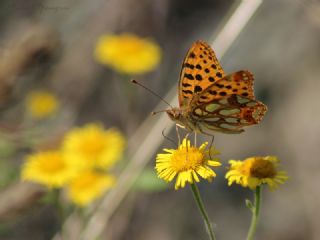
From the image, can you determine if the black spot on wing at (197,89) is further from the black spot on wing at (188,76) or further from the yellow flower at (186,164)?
the yellow flower at (186,164)

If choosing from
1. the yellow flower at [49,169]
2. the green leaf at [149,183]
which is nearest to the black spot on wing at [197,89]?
the green leaf at [149,183]

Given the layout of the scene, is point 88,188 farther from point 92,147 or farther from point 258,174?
point 258,174

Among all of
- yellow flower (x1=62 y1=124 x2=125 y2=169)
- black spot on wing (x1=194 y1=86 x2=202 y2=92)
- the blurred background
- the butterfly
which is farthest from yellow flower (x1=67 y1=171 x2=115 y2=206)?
black spot on wing (x1=194 y1=86 x2=202 y2=92)

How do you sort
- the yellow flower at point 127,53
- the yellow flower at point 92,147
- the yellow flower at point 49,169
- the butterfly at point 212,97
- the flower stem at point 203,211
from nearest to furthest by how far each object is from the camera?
the flower stem at point 203,211 → the butterfly at point 212,97 → the yellow flower at point 49,169 → the yellow flower at point 92,147 → the yellow flower at point 127,53

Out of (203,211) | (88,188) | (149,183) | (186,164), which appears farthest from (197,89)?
(88,188)

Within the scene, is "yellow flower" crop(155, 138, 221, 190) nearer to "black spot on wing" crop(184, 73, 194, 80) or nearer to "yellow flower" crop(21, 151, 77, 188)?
"black spot on wing" crop(184, 73, 194, 80)

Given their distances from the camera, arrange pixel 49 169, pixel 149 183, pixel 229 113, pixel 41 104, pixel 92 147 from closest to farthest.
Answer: pixel 229 113
pixel 149 183
pixel 49 169
pixel 92 147
pixel 41 104
